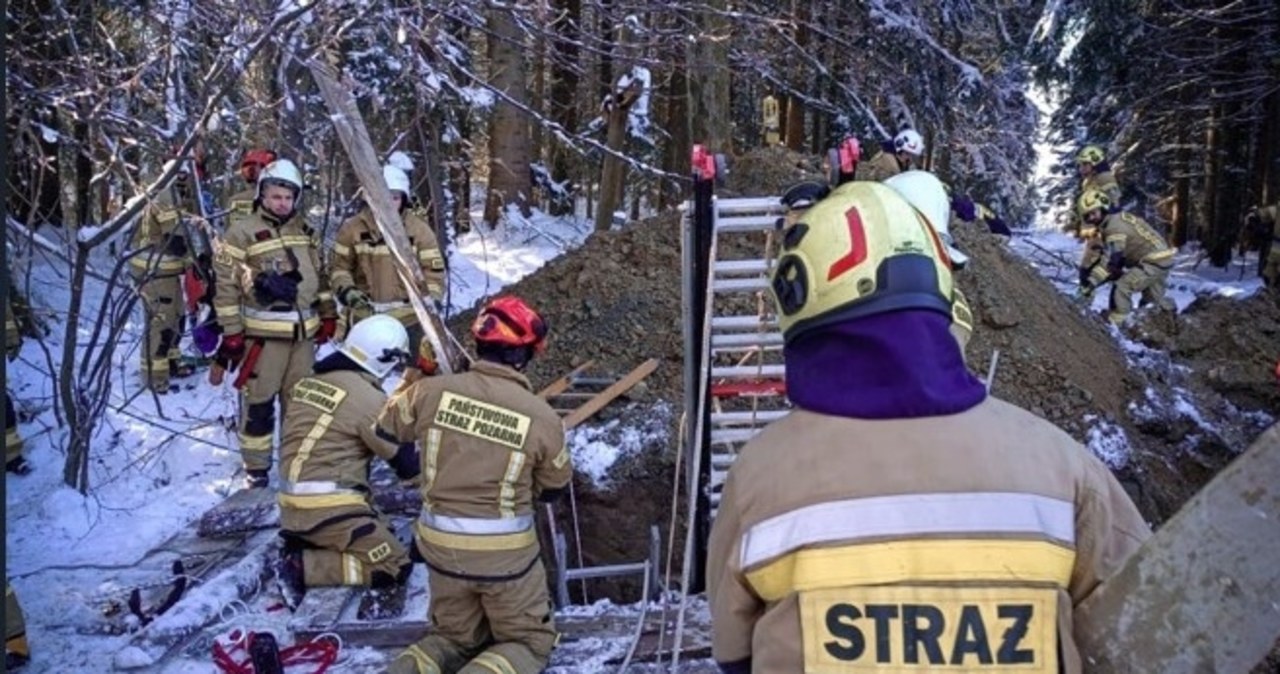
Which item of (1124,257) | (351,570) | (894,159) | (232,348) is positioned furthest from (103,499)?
(1124,257)

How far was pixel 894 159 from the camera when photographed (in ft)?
28.5

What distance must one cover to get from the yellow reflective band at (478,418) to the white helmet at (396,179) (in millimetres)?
3480

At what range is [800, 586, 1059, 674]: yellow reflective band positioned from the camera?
160cm

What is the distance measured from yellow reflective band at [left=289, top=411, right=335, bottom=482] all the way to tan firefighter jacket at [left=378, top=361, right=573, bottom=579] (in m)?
0.92

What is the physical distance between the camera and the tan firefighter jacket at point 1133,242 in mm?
10797

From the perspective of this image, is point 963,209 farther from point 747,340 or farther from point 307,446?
point 307,446

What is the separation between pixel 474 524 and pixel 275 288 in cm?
326

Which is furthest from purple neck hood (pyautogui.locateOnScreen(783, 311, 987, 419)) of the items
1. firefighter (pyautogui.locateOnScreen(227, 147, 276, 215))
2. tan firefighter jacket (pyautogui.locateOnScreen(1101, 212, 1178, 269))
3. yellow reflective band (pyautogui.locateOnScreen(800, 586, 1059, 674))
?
tan firefighter jacket (pyautogui.locateOnScreen(1101, 212, 1178, 269))

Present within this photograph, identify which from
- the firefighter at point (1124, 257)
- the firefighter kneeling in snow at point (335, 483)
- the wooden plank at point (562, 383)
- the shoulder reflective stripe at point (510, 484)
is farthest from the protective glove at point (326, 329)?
the firefighter at point (1124, 257)

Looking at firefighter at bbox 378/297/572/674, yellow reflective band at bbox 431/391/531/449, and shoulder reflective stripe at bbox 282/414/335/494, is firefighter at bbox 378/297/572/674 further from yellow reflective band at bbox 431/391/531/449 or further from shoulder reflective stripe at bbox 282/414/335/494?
shoulder reflective stripe at bbox 282/414/335/494

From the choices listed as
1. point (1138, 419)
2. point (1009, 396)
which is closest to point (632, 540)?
point (1009, 396)

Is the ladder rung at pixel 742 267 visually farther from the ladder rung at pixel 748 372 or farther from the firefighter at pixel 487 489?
the firefighter at pixel 487 489

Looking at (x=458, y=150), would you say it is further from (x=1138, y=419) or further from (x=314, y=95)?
(x=1138, y=419)

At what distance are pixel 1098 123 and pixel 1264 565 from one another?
20.8m
